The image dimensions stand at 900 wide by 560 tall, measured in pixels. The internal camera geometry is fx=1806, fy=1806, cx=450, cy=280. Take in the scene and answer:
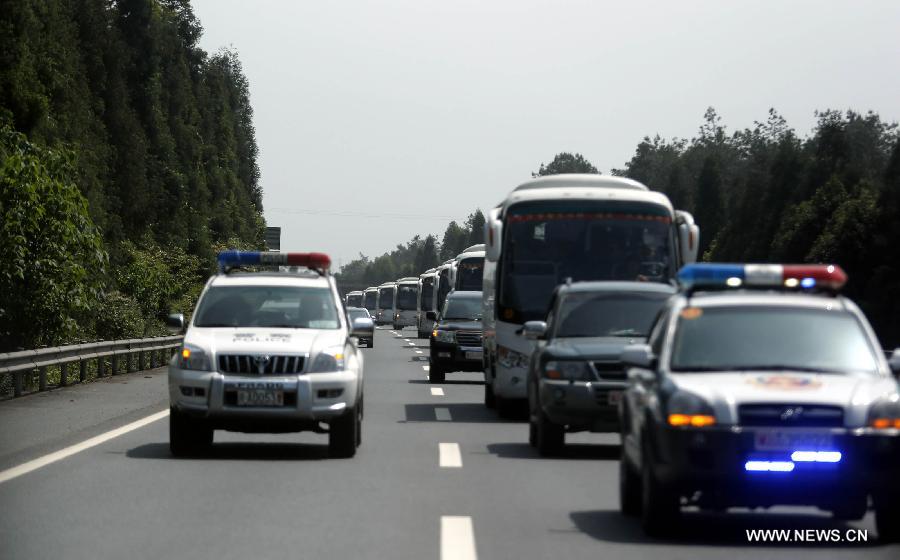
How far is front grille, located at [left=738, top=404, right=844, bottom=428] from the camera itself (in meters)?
10.6

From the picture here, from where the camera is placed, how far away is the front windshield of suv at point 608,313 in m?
18.8

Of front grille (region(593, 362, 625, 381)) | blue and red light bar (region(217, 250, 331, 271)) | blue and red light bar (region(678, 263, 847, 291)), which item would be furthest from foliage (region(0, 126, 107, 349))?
blue and red light bar (region(678, 263, 847, 291))

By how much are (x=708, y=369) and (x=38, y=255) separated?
2906cm

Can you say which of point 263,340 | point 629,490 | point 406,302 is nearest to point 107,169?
point 406,302

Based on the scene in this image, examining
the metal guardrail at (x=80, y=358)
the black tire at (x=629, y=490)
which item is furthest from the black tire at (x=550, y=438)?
the metal guardrail at (x=80, y=358)

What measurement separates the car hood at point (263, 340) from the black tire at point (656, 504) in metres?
6.38

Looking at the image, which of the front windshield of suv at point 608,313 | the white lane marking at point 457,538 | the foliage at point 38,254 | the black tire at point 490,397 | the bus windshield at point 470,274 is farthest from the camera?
the bus windshield at point 470,274

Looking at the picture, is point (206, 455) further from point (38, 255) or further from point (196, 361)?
point (38, 255)

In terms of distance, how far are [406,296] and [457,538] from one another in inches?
3945

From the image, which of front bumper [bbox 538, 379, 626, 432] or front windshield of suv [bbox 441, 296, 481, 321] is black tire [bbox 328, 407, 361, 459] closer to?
front bumper [bbox 538, 379, 626, 432]

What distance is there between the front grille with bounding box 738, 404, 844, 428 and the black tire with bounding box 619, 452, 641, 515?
5.03 ft

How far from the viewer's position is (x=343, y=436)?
55.7 feet

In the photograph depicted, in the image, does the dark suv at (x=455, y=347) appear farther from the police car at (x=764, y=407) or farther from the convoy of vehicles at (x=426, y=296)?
the convoy of vehicles at (x=426, y=296)

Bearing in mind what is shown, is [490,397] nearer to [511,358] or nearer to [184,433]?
[511,358]
